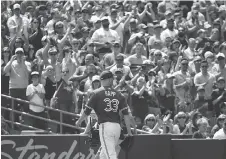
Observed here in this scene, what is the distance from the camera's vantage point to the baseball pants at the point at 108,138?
12188 mm

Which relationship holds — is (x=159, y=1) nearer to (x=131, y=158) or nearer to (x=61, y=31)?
(x=61, y=31)

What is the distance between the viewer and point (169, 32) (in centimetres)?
2041

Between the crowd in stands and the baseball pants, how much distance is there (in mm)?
2887

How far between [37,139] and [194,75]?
6320 millimetres

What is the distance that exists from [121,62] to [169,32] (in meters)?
3.60

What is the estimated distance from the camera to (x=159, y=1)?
23.6 m

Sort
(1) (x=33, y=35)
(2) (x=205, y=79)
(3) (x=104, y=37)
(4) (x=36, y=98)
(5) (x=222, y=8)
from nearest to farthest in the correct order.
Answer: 1. (4) (x=36, y=98)
2. (2) (x=205, y=79)
3. (3) (x=104, y=37)
4. (1) (x=33, y=35)
5. (5) (x=222, y=8)

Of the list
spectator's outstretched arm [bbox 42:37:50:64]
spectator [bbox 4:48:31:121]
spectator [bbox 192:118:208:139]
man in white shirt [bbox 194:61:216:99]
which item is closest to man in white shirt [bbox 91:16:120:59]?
spectator's outstretched arm [bbox 42:37:50:64]

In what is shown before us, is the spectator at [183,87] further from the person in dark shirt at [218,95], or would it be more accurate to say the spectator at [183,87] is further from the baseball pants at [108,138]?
the baseball pants at [108,138]

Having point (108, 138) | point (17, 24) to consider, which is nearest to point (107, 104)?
point (108, 138)

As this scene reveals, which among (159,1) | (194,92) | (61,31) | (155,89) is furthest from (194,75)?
(159,1)

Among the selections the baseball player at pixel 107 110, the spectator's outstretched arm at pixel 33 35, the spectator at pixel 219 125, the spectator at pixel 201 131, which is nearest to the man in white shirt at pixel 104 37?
the spectator's outstretched arm at pixel 33 35

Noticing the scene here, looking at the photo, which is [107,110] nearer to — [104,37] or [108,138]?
[108,138]

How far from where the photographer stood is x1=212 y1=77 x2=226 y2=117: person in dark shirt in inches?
692
